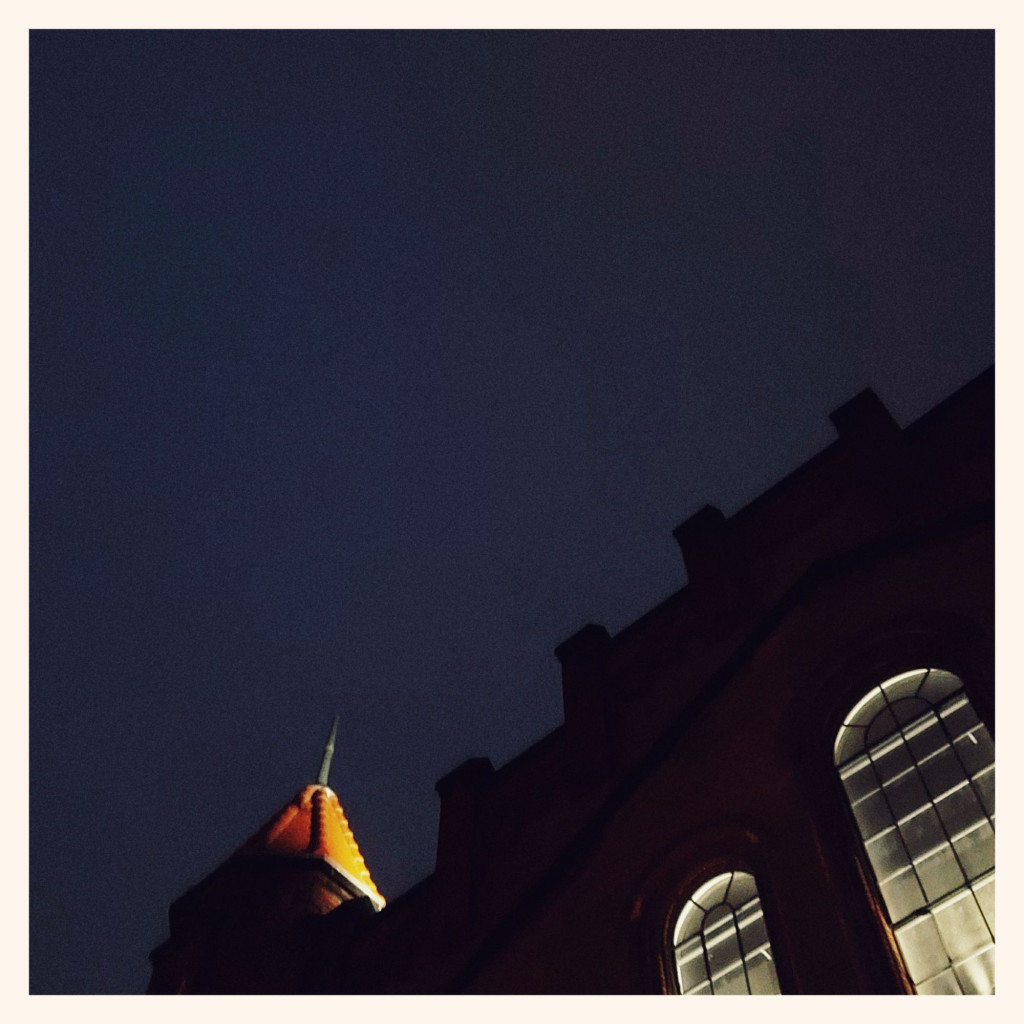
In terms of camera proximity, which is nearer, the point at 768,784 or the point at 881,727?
the point at 881,727

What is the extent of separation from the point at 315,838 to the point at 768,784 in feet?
31.6

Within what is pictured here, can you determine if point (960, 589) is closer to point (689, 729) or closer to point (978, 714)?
point (978, 714)

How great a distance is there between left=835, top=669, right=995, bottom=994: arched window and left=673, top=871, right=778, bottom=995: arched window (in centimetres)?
125

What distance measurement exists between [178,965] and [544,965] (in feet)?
24.6

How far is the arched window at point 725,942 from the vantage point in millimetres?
10320

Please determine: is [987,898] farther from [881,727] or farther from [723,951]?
[723,951]

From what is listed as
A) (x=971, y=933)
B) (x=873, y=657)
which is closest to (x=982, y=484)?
(x=873, y=657)

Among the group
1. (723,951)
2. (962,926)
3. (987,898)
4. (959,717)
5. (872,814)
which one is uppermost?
(959,717)

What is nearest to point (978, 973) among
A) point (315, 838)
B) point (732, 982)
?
point (732, 982)

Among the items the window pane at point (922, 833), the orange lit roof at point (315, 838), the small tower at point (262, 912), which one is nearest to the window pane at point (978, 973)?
the window pane at point (922, 833)

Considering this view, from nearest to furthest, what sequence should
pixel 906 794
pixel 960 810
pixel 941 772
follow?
pixel 960 810 → pixel 941 772 → pixel 906 794

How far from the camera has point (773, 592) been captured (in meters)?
12.9

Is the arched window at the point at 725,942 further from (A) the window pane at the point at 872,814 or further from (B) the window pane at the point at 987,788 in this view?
(B) the window pane at the point at 987,788

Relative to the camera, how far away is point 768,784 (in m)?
11.3
